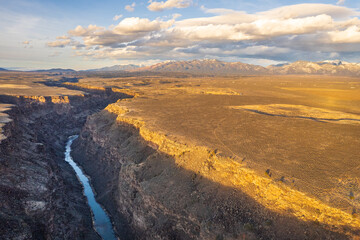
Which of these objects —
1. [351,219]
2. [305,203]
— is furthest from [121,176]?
[351,219]

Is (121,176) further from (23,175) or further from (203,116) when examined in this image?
(203,116)

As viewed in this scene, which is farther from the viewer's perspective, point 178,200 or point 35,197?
point 35,197

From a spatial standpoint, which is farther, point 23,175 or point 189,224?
point 23,175

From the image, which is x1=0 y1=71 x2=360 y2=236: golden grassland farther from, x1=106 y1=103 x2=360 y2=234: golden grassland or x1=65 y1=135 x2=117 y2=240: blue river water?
x1=65 y1=135 x2=117 y2=240: blue river water

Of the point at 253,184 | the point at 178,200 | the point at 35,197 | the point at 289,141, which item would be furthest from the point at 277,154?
the point at 35,197

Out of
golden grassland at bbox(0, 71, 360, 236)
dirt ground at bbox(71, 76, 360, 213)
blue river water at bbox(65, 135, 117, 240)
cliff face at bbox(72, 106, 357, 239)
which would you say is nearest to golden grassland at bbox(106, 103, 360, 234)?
golden grassland at bbox(0, 71, 360, 236)

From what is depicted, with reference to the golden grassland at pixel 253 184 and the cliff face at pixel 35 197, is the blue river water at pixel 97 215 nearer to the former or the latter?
the cliff face at pixel 35 197

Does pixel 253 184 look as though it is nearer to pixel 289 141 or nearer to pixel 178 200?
pixel 178 200

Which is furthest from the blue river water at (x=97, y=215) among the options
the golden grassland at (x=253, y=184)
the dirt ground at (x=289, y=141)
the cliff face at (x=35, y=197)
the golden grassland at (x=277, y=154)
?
the dirt ground at (x=289, y=141)
